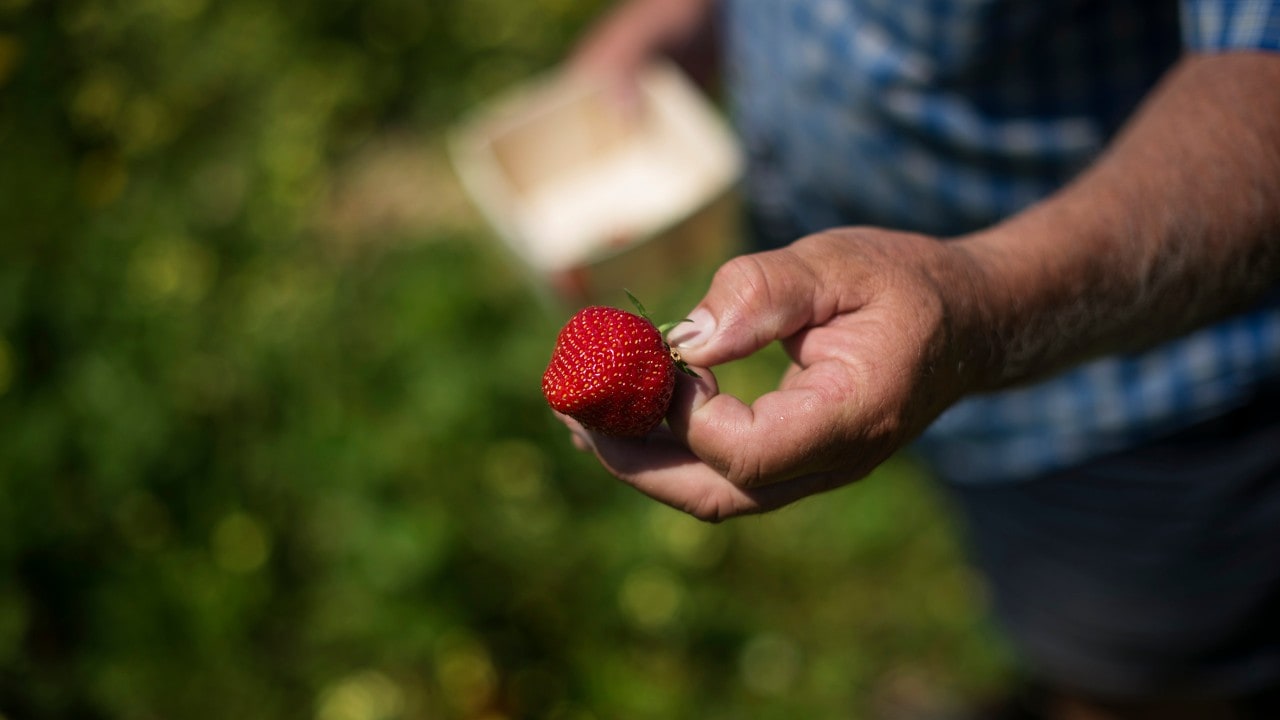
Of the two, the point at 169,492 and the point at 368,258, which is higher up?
the point at 368,258

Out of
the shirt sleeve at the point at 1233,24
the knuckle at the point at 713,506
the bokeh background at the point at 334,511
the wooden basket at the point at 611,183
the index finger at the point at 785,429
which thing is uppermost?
the shirt sleeve at the point at 1233,24

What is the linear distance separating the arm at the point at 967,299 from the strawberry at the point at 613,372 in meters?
0.03

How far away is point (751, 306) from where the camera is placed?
955 mm

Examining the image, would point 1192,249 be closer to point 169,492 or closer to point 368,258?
point 169,492

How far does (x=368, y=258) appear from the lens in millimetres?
3174

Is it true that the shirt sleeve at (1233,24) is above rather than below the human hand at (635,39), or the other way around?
above

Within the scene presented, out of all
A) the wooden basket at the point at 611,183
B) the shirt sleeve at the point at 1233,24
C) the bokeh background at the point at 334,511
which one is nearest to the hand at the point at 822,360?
the shirt sleeve at the point at 1233,24

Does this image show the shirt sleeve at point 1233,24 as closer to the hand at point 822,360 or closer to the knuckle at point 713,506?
the hand at point 822,360

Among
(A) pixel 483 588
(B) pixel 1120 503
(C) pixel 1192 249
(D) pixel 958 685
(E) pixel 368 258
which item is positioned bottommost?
(D) pixel 958 685

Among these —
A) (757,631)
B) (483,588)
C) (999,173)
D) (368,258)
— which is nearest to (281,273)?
(368,258)

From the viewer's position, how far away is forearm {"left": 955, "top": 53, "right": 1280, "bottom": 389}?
3.50 feet

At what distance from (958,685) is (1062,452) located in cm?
104

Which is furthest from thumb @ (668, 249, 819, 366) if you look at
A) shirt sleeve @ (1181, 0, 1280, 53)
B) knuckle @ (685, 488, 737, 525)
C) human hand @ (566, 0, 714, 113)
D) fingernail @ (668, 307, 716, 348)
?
human hand @ (566, 0, 714, 113)

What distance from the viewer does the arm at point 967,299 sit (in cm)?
97
